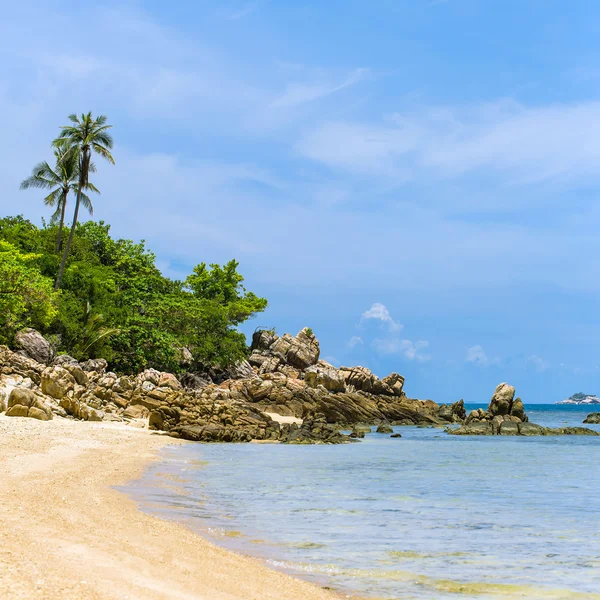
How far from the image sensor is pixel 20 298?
33906 mm

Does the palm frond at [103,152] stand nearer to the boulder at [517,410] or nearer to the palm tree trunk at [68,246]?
the palm tree trunk at [68,246]

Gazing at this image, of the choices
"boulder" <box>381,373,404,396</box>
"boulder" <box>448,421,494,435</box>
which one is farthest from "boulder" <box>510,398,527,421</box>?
"boulder" <box>381,373,404,396</box>

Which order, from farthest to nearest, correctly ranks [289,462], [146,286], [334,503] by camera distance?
[146,286]
[289,462]
[334,503]

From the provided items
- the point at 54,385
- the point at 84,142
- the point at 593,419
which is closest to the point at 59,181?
the point at 84,142

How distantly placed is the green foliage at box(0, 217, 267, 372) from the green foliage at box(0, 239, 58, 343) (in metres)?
0.21

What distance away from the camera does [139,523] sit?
8883 mm

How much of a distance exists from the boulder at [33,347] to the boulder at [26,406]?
1185 centimetres

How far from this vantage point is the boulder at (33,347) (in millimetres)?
33938

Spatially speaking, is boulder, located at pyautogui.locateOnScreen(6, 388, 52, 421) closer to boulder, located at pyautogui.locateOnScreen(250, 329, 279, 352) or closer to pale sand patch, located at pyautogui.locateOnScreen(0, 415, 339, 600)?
pale sand patch, located at pyautogui.locateOnScreen(0, 415, 339, 600)

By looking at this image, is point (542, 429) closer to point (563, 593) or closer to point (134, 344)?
point (134, 344)

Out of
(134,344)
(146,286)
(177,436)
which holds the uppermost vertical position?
(146,286)

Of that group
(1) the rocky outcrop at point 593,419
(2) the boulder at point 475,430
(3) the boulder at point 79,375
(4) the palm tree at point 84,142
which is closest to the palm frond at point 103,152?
(4) the palm tree at point 84,142

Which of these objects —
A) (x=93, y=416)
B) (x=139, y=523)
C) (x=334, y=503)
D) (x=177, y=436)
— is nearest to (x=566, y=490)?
(x=334, y=503)

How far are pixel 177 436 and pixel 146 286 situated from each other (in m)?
25.2
